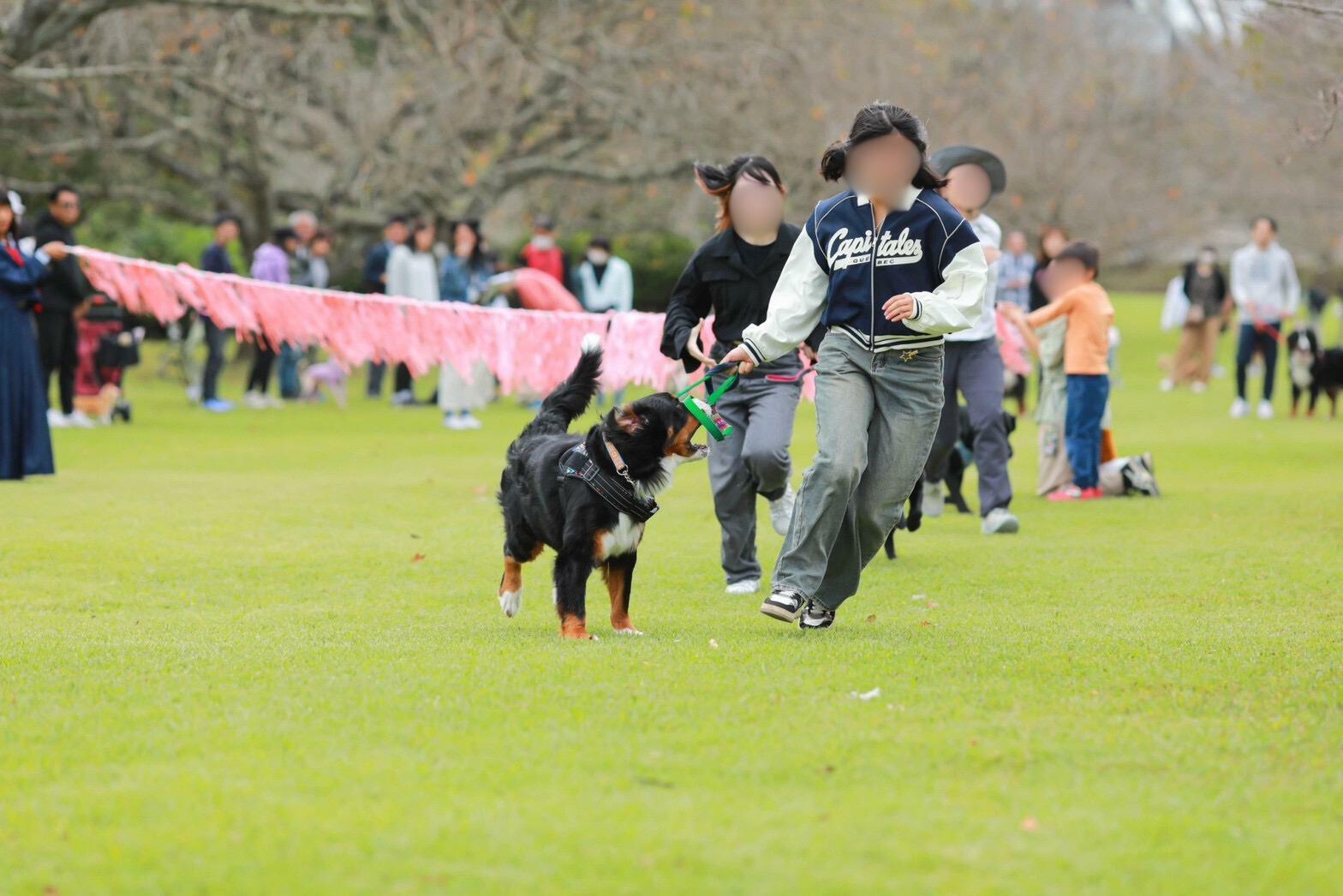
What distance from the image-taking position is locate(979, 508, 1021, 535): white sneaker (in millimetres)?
11266

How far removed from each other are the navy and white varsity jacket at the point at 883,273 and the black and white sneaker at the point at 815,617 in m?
1.21

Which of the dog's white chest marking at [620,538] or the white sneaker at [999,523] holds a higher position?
the dog's white chest marking at [620,538]

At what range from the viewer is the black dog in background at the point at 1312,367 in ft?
72.1

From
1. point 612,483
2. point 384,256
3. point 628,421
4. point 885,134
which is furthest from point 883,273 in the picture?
point 384,256

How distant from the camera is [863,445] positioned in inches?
270

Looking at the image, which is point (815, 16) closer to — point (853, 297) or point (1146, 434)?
point (1146, 434)

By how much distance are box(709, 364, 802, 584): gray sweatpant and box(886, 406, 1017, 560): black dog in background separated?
5.34 ft

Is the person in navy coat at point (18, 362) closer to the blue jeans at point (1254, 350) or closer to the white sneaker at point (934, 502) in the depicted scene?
the white sneaker at point (934, 502)

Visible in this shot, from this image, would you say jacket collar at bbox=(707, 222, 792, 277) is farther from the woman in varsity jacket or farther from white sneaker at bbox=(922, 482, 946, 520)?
white sneaker at bbox=(922, 482, 946, 520)

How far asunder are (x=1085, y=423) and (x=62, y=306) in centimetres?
1073

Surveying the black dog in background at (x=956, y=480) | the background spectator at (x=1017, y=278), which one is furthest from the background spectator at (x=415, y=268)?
the black dog in background at (x=956, y=480)

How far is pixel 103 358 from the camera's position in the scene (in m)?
19.6

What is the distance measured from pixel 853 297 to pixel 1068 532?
518 cm

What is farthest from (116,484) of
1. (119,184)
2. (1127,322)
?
(1127,322)
